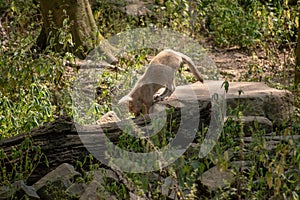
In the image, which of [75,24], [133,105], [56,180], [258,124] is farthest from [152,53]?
[56,180]

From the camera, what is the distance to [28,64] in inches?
315

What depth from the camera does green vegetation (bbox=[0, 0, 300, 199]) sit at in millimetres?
4992

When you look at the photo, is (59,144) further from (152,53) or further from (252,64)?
(152,53)

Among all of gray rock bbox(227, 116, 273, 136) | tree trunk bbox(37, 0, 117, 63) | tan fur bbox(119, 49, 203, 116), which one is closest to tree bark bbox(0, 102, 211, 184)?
gray rock bbox(227, 116, 273, 136)

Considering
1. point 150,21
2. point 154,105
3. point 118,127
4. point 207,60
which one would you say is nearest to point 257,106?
point 154,105

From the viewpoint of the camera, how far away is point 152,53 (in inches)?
413

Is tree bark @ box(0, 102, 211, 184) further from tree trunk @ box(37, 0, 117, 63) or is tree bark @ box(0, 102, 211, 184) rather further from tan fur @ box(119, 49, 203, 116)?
tree trunk @ box(37, 0, 117, 63)

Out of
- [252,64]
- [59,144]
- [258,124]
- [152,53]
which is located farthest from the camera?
[152,53]

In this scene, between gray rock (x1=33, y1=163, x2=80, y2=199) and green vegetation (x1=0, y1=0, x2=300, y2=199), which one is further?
gray rock (x1=33, y1=163, x2=80, y2=199)

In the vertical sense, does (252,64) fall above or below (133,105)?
below

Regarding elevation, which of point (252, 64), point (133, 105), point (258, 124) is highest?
point (258, 124)

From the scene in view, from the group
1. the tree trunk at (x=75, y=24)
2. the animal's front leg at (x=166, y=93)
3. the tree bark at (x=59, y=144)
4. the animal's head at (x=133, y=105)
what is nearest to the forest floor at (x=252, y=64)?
the tree trunk at (x=75, y=24)

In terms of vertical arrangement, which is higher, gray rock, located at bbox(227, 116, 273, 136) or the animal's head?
gray rock, located at bbox(227, 116, 273, 136)

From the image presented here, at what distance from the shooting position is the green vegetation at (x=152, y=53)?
4992 millimetres
